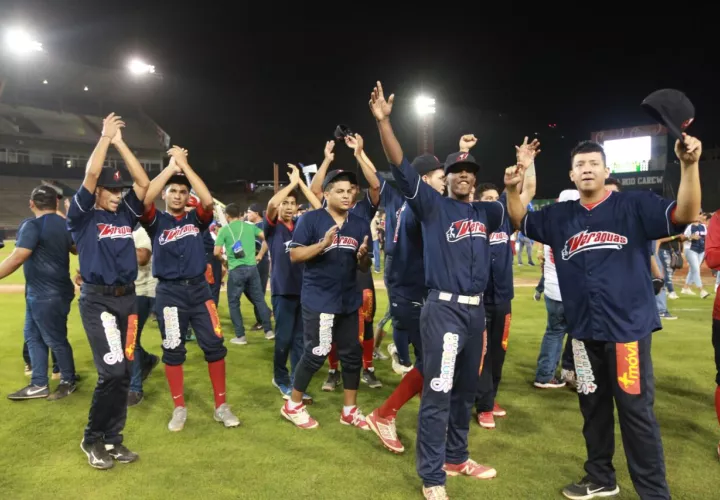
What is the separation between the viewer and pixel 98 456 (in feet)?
12.6

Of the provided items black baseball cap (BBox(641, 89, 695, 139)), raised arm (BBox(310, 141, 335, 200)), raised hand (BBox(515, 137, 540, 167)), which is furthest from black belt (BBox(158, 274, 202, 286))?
black baseball cap (BBox(641, 89, 695, 139))

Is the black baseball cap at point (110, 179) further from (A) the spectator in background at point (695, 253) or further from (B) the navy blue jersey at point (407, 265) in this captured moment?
(A) the spectator in background at point (695, 253)

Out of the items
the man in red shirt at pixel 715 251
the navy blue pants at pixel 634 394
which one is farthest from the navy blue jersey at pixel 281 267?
the man in red shirt at pixel 715 251

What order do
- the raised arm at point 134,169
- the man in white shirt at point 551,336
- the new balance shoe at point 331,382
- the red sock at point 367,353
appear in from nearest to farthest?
the raised arm at point 134,169, the man in white shirt at point 551,336, the new balance shoe at point 331,382, the red sock at point 367,353

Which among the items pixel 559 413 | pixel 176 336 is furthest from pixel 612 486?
pixel 176 336

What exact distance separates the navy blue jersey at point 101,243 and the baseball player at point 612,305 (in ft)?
10.9

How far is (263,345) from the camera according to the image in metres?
7.74

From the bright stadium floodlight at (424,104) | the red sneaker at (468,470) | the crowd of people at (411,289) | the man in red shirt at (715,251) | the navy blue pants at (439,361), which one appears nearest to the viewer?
the crowd of people at (411,289)

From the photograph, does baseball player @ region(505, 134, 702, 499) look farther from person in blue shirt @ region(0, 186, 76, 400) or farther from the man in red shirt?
person in blue shirt @ region(0, 186, 76, 400)

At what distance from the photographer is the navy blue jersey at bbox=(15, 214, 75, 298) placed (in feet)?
17.6

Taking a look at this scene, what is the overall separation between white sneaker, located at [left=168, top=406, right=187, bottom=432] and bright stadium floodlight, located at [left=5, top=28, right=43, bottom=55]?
141 ft

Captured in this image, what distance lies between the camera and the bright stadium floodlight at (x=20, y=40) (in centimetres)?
3694

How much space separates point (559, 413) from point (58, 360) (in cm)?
528

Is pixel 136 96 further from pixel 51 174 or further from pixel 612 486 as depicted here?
pixel 612 486
